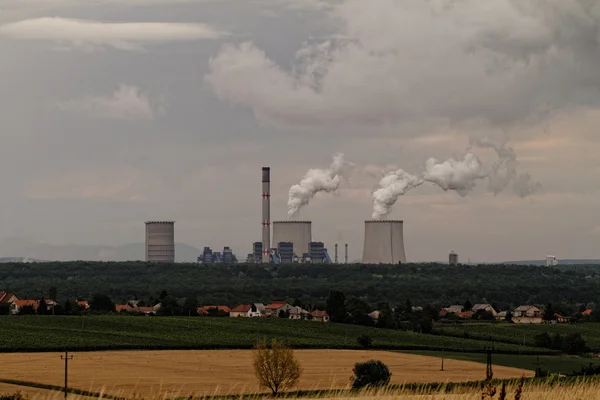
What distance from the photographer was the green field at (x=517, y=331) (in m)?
121

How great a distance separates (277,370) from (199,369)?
10099 mm

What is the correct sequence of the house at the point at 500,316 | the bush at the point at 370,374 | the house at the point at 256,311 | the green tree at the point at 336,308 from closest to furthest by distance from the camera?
1. the bush at the point at 370,374
2. the green tree at the point at 336,308
3. the house at the point at 500,316
4. the house at the point at 256,311

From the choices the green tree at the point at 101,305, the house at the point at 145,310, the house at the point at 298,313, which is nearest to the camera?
the green tree at the point at 101,305

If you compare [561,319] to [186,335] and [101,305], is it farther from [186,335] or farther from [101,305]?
[186,335]

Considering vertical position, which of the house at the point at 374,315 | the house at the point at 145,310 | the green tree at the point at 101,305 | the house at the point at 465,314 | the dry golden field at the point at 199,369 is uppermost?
the green tree at the point at 101,305

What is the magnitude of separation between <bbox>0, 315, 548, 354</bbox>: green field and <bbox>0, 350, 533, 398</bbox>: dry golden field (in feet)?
16.8

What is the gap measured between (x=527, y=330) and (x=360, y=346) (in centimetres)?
3582

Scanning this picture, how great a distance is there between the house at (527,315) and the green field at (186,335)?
40.7 m

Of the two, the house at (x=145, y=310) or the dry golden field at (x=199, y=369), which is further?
the house at (x=145, y=310)

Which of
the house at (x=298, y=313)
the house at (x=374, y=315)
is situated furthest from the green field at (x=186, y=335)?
the house at (x=298, y=313)

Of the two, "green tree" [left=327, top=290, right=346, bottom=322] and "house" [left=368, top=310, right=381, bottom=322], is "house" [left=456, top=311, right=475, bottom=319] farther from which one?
"green tree" [left=327, top=290, right=346, bottom=322]

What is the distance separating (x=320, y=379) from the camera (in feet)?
232

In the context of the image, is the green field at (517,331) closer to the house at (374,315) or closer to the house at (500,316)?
the house at (374,315)

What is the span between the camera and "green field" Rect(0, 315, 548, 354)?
9925 cm
